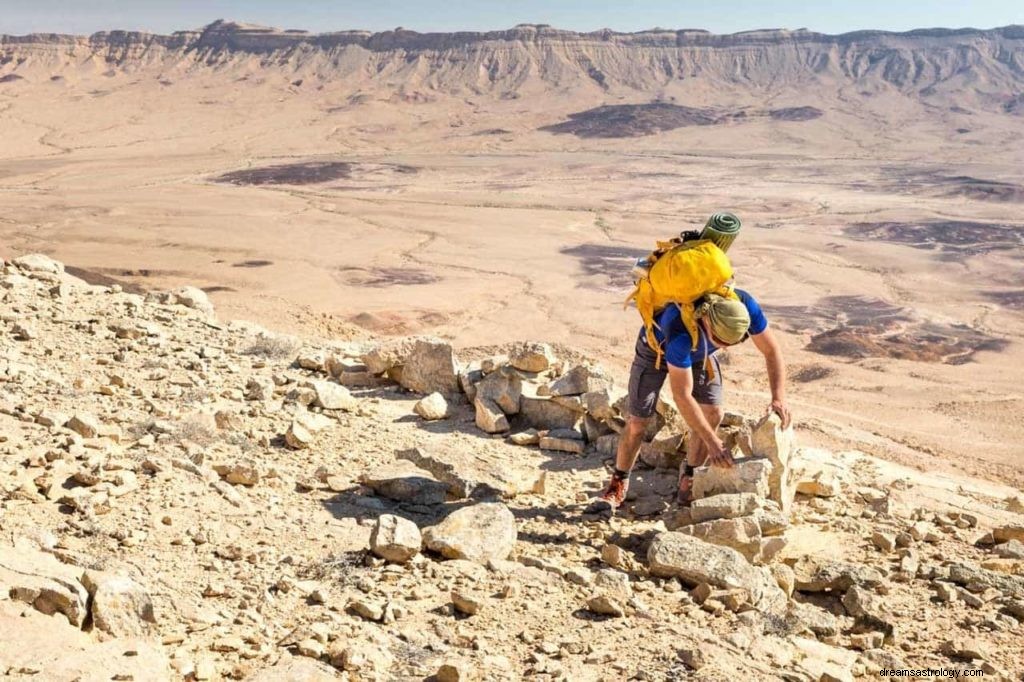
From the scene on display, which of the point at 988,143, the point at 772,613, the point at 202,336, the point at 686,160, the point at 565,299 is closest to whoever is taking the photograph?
the point at 772,613

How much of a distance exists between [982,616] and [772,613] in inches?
33.5

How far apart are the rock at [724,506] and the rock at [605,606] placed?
102 cm

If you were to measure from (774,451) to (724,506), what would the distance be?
53cm

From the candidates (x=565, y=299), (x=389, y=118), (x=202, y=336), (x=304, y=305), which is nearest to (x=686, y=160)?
(x=389, y=118)

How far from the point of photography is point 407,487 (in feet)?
14.6

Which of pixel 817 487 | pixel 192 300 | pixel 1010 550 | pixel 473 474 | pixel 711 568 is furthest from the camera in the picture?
pixel 192 300

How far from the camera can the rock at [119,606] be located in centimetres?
267

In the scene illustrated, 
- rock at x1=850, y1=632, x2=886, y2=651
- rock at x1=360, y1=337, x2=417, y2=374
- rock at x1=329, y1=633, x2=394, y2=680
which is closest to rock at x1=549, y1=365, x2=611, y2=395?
rock at x1=360, y1=337, x2=417, y2=374

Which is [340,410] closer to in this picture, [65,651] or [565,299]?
[65,651]

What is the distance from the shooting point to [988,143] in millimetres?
59906

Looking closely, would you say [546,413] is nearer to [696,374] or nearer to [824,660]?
[696,374]

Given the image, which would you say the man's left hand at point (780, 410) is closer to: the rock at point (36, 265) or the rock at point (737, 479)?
the rock at point (737, 479)

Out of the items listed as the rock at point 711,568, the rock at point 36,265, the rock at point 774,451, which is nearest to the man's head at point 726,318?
the rock at point 774,451

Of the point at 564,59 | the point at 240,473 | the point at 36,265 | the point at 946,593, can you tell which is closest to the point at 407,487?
the point at 240,473
